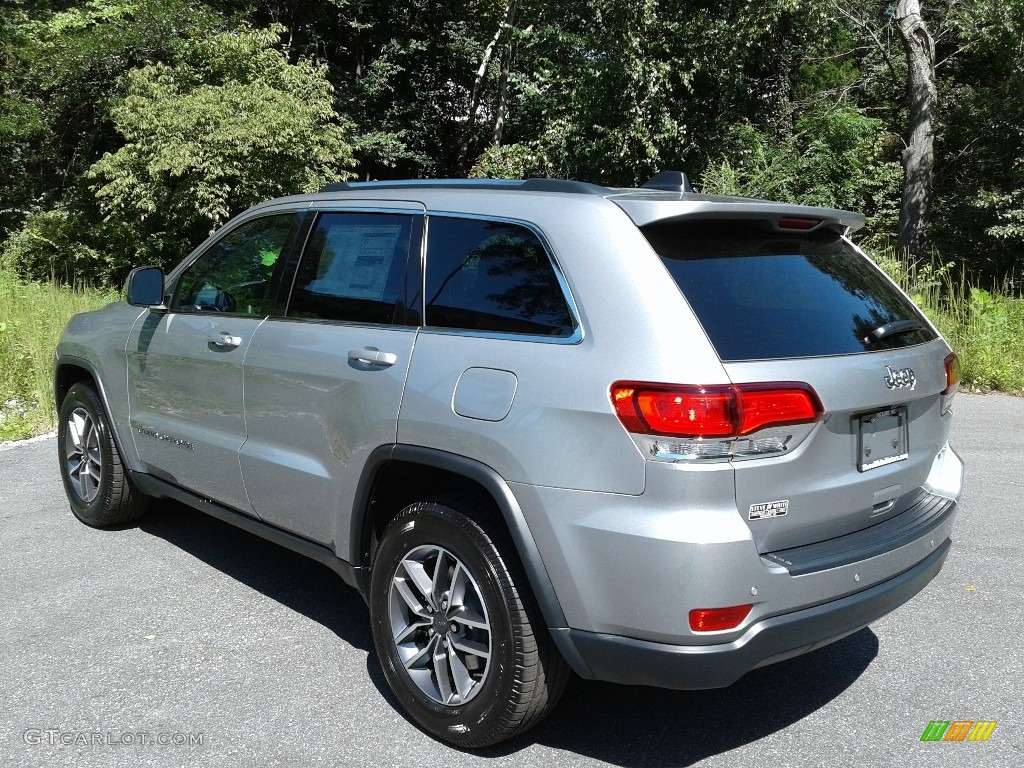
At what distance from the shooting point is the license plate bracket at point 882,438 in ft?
9.87

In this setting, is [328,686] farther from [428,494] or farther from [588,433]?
[588,433]

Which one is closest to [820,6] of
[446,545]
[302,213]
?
[302,213]

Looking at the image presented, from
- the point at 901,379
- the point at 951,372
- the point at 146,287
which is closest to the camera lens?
the point at 901,379

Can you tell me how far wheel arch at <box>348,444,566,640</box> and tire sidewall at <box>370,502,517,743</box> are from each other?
0.38 feet

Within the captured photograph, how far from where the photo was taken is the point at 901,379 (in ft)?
10.3

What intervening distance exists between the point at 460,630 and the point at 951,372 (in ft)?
6.62

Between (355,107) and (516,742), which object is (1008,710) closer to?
(516,742)

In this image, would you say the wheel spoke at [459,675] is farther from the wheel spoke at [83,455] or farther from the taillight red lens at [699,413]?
the wheel spoke at [83,455]

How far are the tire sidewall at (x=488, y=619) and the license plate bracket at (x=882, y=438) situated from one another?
118cm

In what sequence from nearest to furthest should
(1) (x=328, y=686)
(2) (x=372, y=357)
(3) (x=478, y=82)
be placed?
(2) (x=372, y=357), (1) (x=328, y=686), (3) (x=478, y=82)

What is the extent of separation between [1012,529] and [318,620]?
153 inches

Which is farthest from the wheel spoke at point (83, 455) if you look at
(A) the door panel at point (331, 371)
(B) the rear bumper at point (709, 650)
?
(B) the rear bumper at point (709, 650)

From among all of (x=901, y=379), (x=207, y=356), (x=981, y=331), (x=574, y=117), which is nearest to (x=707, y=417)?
(x=901, y=379)

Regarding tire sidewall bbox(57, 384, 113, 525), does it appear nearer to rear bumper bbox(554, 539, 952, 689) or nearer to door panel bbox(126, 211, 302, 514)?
door panel bbox(126, 211, 302, 514)
